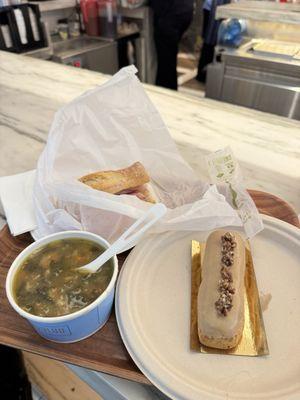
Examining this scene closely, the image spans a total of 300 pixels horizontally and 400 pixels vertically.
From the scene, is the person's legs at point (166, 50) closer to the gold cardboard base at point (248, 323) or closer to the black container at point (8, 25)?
the black container at point (8, 25)

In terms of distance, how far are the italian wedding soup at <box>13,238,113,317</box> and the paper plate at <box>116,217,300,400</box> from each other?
0.07 metres

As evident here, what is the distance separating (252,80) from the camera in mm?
1966

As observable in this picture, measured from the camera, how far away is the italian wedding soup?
0.49m

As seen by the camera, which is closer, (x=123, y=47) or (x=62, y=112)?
(x=62, y=112)

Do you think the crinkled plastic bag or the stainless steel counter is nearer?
the crinkled plastic bag

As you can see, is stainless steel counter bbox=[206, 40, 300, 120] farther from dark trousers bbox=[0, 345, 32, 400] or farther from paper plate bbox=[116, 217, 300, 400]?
dark trousers bbox=[0, 345, 32, 400]

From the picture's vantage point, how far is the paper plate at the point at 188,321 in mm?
461

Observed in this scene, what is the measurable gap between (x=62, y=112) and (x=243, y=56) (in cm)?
151

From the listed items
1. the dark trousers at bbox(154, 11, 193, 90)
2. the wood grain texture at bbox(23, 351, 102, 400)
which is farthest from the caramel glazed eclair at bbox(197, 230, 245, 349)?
the dark trousers at bbox(154, 11, 193, 90)

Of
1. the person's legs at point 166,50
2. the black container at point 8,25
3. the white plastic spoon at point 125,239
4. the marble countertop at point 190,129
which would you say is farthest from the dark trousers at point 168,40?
the white plastic spoon at point 125,239

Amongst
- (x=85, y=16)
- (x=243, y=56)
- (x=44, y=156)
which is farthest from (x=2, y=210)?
(x=85, y=16)

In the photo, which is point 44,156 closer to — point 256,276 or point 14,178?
point 14,178

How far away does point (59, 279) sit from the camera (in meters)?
0.54

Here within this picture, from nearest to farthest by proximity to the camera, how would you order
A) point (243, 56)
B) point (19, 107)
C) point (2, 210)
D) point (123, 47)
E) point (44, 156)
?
point (44, 156) < point (2, 210) < point (19, 107) < point (243, 56) < point (123, 47)
